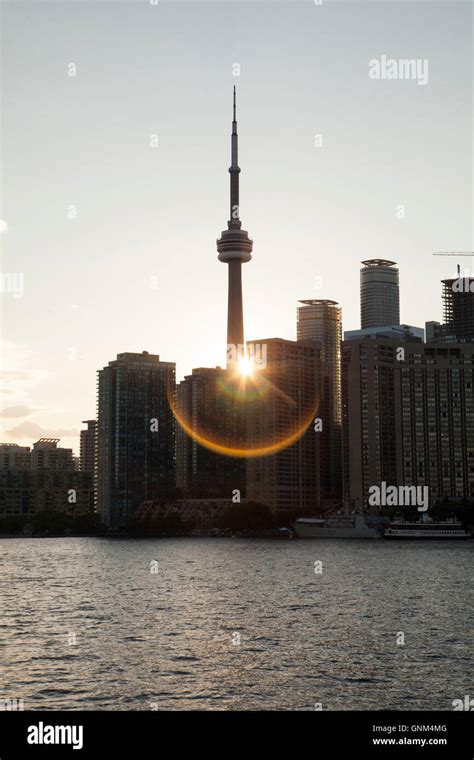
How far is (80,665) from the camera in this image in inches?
2154

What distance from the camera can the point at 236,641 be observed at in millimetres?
63625

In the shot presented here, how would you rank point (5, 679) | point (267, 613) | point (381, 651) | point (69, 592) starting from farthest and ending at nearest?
point (69, 592)
point (267, 613)
point (381, 651)
point (5, 679)

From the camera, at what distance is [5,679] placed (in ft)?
165

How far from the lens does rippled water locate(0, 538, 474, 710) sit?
46.7 meters

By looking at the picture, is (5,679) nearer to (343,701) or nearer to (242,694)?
(242,694)

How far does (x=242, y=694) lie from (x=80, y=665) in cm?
1273

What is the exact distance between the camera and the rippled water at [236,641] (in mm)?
46688
